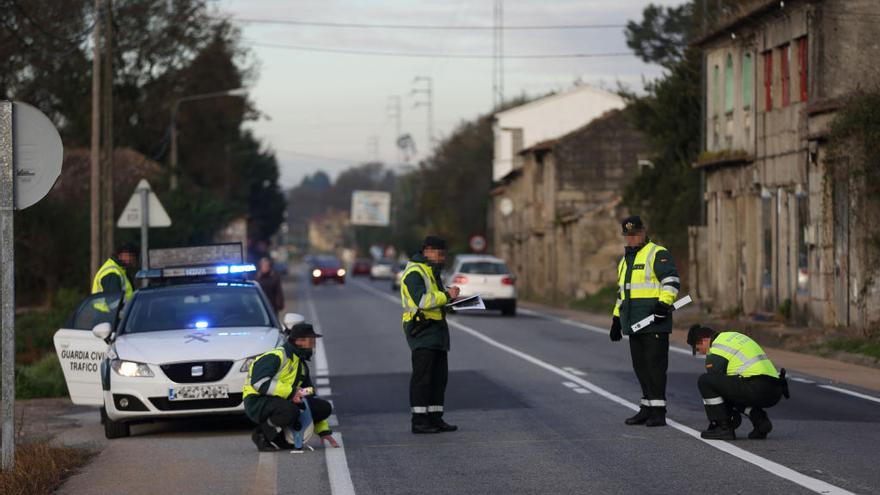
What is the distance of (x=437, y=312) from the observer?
528 inches

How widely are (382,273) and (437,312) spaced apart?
8342 centimetres

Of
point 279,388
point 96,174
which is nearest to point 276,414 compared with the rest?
point 279,388

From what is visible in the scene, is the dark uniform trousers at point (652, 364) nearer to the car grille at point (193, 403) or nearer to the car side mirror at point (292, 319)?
the car side mirror at point (292, 319)

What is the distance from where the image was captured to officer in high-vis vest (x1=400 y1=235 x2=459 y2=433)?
522 inches

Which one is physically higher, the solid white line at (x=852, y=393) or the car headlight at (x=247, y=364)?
the car headlight at (x=247, y=364)

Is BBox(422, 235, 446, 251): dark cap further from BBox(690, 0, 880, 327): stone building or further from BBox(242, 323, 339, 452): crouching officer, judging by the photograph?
BBox(690, 0, 880, 327): stone building

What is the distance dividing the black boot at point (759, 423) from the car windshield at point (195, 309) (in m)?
4.98

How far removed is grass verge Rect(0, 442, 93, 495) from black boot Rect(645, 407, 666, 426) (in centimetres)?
478

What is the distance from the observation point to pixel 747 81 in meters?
34.9

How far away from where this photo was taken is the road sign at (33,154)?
10.9 m

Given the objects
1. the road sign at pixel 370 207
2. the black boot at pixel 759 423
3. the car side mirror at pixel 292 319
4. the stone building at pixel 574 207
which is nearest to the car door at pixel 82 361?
the car side mirror at pixel 292 319

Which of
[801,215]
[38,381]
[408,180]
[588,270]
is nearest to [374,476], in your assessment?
[38,381]

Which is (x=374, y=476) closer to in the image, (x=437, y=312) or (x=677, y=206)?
(x=437, y=312)

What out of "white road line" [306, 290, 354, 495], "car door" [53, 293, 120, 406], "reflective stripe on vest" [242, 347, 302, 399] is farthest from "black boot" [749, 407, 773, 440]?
"car door" [53, 293, 120, 406]
